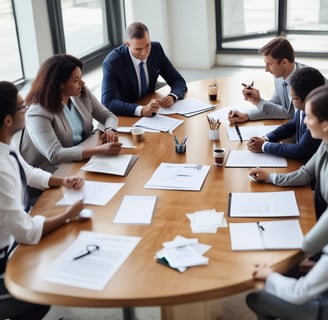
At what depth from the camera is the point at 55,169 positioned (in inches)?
113

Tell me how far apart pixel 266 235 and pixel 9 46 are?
9.41 feet

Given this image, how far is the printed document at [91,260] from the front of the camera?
1.81m

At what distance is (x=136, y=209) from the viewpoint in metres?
2.24

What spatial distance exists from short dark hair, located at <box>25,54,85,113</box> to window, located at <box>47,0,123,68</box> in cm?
157

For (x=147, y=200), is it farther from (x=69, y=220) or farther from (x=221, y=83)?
(x=221, y=83)

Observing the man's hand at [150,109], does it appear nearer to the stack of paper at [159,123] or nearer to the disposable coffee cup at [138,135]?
the stack of paper at [159,123]

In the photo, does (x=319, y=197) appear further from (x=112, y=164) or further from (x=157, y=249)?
(x=112, y=164)

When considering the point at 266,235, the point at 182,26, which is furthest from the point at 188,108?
the point at 182,26

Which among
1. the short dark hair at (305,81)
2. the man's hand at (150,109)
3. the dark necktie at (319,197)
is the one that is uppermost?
the short dark hair at (305,81)

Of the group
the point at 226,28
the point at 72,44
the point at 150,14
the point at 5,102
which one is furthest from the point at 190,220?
the point at 226,28

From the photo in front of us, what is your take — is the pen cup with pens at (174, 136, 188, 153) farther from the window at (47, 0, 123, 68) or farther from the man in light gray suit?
the window at (47, 0, 123, 68)

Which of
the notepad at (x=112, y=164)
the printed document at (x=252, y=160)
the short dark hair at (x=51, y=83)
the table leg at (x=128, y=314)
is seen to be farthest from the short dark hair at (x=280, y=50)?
the table leg at (x=128, y=314)

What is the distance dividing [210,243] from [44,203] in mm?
792

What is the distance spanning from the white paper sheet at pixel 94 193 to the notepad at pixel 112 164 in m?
0.12
